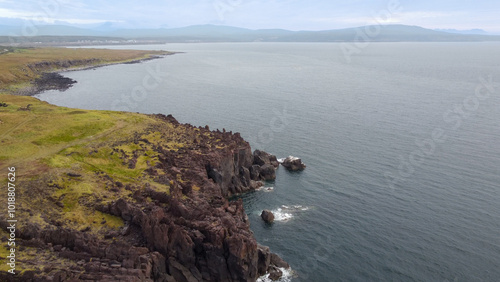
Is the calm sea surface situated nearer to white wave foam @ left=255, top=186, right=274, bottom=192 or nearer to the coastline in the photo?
white wave foam @ left=255, top=186, right=274, bottom=192

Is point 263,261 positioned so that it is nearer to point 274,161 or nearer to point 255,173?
point 255,173

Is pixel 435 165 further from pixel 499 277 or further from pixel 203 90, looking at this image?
pixel 203 90

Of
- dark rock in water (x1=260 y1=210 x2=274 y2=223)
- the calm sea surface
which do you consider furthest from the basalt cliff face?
the calm sea surface

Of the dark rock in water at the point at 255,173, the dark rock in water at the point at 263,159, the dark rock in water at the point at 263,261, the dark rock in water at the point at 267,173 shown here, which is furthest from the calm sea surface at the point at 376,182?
the dark rock in water at the point at 263,261

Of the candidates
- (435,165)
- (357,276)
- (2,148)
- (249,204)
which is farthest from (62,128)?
(435,165)

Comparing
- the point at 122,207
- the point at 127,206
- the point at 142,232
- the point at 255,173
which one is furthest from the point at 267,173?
the point at 142,232

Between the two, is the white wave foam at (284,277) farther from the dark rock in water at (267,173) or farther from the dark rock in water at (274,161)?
the dark rock in water at (274,161)
